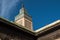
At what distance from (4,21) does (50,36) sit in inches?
130

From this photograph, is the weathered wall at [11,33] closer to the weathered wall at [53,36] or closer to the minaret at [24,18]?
the weathered wall at [53,36]

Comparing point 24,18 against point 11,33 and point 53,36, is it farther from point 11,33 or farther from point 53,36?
point 11,33

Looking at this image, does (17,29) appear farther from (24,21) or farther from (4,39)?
(24,21)

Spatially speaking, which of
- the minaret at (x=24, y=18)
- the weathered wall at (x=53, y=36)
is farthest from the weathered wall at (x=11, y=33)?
the minaret at (x=24, y=18)

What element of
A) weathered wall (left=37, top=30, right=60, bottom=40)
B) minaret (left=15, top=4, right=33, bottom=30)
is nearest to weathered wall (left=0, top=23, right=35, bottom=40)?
weathered wall (left=37, top=30, right=60, bottom=40)

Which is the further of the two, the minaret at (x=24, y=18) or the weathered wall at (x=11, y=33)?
the minaret at (x=24, y=18)

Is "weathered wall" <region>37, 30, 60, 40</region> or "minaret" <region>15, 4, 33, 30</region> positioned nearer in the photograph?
"weathered wall" <region>37, 30, 60, 40</region>

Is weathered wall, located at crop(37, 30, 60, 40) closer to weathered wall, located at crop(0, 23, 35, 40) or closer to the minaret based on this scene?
weathered wall, located at crop(0, 23, 35, 40)

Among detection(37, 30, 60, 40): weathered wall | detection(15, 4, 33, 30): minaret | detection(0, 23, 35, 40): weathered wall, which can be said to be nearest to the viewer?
detection(0, 23, 35, 40): weathered wall

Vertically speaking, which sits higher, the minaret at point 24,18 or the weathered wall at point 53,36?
the minaret at point 24,18

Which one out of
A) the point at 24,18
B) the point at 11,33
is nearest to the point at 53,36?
the point at 11,33

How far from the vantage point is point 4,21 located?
9898 mm

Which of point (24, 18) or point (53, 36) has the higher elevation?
point (24, 18)

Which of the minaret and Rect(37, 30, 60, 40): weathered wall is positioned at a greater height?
the minaret
